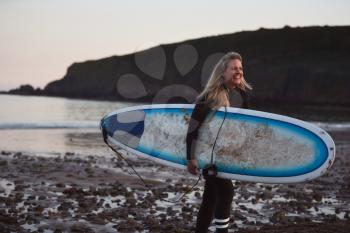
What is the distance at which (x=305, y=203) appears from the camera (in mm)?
6660

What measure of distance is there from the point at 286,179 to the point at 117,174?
531 cm

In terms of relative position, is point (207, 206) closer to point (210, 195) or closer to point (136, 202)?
point (210, 195)

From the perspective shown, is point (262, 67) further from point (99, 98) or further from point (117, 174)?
point (117, 174)

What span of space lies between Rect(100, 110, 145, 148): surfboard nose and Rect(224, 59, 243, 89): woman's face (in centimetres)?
158

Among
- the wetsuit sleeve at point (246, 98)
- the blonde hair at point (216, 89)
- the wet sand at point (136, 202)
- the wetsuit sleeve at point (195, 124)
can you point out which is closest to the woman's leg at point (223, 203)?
the wetsuit sleeve at point (195, 124)

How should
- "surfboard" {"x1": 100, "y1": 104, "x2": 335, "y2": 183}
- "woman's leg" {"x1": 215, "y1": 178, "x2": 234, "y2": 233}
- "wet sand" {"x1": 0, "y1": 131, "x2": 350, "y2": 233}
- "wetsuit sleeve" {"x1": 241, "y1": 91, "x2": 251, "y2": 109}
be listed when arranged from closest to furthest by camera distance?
1. "woman's leg" {"x1": 215, "y1": 178, "x2": 234, "y2": 233}
2. "wetsuit sleeve" {"x1": 241, "y1": 91, "x2": 251, "y2": 109}
3. "surfboard" {"x1": 100, "y1": 104, "x2": 335, "y2": 183}
4. "wet sand" {"x1": 0, "y1": 131, "x2": 350, "y2": 233}

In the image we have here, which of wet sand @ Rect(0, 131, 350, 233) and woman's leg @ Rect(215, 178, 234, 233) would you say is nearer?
woman's leg @ Rect(215, 178, 234, 233)

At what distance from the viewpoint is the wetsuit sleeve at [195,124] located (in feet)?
12.9

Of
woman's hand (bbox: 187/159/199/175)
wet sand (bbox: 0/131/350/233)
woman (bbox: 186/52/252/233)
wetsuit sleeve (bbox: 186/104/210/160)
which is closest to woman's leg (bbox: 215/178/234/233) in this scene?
woman (bbox: 186/52/252/233)

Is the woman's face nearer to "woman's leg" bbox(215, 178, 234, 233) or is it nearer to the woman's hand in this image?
the woman's hand

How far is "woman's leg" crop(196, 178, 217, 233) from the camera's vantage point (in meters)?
3.93

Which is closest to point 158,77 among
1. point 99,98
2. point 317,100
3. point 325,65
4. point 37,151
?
point 99,98

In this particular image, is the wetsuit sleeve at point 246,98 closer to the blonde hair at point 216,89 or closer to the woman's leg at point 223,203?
the blonde hair at point 216,89

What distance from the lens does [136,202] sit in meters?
6.44
